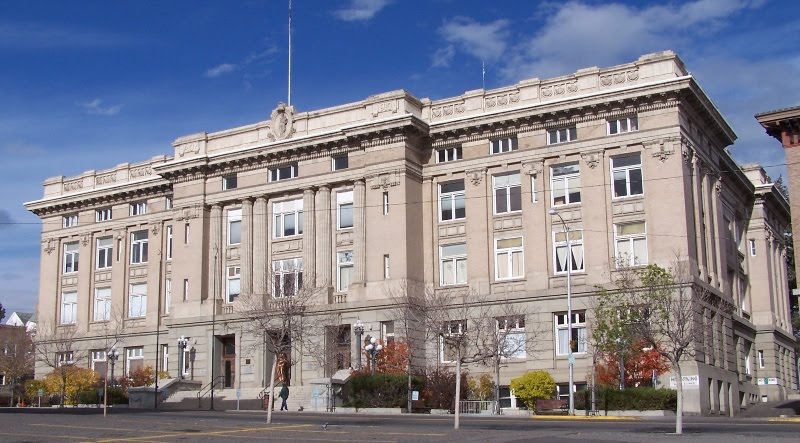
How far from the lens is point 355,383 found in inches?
1984

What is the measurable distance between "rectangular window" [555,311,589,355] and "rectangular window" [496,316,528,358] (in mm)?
1921

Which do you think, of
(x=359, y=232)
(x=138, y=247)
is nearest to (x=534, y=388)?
(x=359, y=232)

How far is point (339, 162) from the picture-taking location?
61.6m

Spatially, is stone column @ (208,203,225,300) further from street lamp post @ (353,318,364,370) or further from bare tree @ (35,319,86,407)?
bare tree @ (35,319,86,407)

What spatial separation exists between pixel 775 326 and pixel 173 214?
4348 cm

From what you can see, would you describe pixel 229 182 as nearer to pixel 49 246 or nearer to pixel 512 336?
pixel 49 246

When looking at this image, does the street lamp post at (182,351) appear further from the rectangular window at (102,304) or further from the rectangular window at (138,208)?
the rectangular window at (138,208)

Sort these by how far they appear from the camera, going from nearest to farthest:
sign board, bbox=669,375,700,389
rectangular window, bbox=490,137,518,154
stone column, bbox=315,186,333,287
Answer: sign board, bbox=669,375,700,389, rectangular window, bbox=490,137,518,154, stone column, bbox=315,186,333,287

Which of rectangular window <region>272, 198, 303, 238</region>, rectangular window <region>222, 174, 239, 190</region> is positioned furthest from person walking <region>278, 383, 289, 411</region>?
rectangular window <region>222, 174, 239, 190</region>

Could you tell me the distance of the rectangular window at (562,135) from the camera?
2181 inches

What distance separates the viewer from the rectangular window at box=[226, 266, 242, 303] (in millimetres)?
64562

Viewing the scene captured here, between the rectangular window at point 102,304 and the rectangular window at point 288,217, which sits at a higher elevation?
the rectangular window at point 288,217

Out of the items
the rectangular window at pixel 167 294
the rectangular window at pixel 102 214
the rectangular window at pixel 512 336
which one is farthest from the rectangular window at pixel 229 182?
the rectangular window at pixel 512 336

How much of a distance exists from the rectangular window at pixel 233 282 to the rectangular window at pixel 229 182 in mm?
5419
